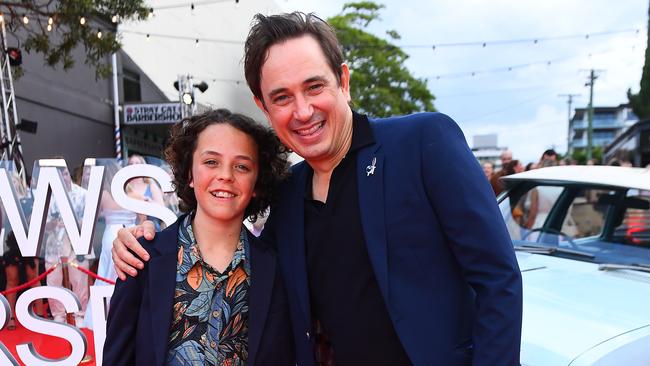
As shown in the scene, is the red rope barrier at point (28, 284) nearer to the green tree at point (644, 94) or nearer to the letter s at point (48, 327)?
the letter s at point (48, 327)

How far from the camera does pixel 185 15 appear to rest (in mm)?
17453

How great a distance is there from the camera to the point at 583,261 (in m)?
2.96

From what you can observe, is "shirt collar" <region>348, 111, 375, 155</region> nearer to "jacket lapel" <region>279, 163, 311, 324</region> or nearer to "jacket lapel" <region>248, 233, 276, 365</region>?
"jacket lapel" <region>279, 163, 311, 324</region>

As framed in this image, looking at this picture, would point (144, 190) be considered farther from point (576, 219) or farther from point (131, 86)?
point (131, 86)

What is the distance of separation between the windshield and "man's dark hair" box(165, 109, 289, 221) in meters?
1.94

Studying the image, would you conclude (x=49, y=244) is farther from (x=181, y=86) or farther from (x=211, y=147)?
(x=181, y=86)

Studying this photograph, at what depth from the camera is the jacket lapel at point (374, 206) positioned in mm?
1507

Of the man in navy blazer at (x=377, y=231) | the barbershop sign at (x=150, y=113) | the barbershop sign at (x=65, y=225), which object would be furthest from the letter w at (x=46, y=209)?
the barbershop sign at (x=150, y=113)

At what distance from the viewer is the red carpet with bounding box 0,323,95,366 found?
3369 mm

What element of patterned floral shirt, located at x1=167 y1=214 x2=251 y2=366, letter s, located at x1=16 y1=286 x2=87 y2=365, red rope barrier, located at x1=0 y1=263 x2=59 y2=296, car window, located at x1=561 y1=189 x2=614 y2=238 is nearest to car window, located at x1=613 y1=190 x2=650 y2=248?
car window, located at x1=561 y1=189 x2=614 y2=238

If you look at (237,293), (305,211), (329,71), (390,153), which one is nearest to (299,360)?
(237,293)

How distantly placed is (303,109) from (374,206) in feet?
1.27

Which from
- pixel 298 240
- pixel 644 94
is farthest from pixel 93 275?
pixel 644 94

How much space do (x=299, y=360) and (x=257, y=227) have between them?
4.61 ft
